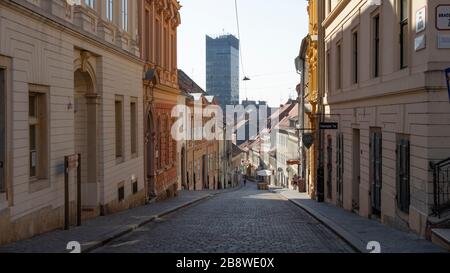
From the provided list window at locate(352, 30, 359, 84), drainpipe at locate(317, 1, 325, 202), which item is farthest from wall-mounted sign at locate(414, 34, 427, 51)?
drainpipe at locate(317, 1, 325, 202)

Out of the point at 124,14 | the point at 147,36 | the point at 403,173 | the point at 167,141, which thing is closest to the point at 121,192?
the point at 124,14

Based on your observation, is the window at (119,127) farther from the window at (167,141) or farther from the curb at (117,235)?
the window at (167,141)

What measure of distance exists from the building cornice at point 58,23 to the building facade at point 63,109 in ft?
0.09

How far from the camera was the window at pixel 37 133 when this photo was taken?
12.5m

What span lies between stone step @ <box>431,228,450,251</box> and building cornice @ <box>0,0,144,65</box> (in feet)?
26.2

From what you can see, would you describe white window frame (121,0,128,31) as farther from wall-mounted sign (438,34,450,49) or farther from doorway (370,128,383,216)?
wall-mounted sign (438,34,450,49)

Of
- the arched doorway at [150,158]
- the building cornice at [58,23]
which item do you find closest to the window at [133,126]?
the arched doorway at [150,158]

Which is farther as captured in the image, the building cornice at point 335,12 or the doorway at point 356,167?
the building cornice at point 335,12

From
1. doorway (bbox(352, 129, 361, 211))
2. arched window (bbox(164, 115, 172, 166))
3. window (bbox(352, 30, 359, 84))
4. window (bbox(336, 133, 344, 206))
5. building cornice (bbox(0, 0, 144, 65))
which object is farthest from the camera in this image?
arched window (bbox(164, 115, 172, 166))

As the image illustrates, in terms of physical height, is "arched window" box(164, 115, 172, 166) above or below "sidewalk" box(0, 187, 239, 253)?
above

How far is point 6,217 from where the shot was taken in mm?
10523

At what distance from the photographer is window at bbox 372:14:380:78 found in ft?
51.0

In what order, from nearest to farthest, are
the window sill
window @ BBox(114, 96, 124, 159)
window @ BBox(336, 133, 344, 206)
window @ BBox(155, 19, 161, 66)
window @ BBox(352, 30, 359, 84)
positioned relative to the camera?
the window sill, window @ BBox(352, 30, 359, 84), window @ BBox(114, 96, 124, 159), window @ BBox(336, 133, 344, 206), window @ BBox(155, 19, 161, 66)

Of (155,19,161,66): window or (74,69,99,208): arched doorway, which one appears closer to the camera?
(74,69,99,208): arched doorway
